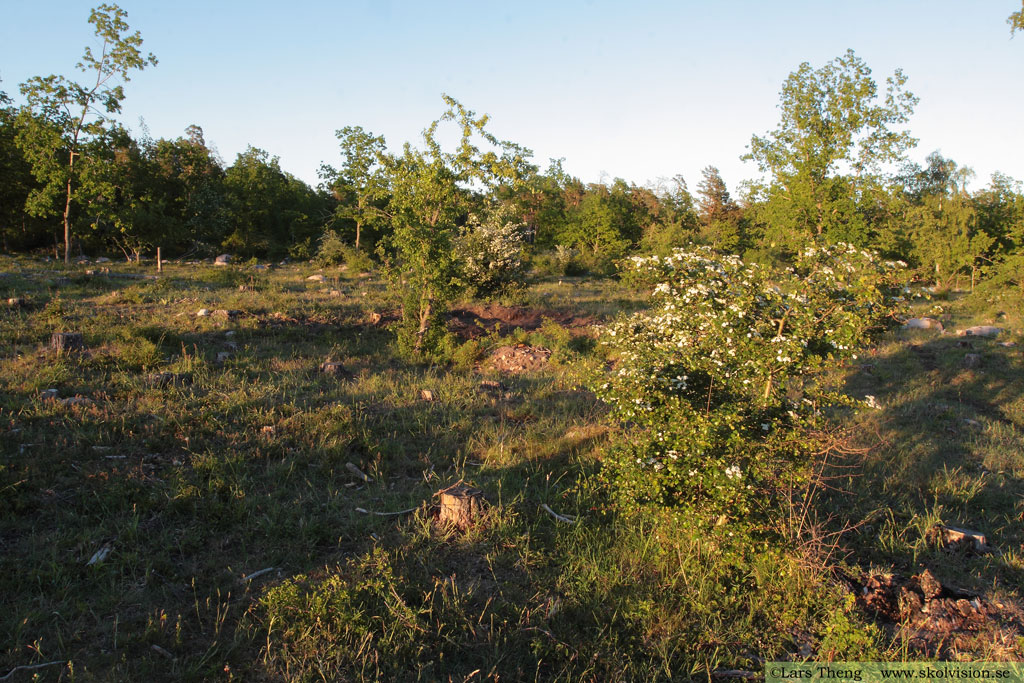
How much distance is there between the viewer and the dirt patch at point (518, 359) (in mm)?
10094

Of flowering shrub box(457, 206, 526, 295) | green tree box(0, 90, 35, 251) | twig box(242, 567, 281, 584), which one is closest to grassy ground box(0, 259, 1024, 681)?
twig box(242, 567, 281, 584)

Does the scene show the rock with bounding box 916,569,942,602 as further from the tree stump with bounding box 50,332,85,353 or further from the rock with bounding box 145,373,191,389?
the tree stump with bounding box 50,332,85,353

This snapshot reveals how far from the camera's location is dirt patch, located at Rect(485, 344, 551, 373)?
33.1 ft

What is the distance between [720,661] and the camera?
320 cm

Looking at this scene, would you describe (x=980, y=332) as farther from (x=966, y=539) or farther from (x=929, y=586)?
(x=929, y=586)

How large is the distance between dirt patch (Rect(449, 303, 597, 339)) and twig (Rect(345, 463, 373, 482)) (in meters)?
6.47

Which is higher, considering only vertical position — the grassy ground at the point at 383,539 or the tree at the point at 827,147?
the tree at the point at 827,147

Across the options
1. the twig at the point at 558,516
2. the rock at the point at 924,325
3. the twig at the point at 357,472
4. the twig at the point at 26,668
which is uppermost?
the rock at the point at 924,325

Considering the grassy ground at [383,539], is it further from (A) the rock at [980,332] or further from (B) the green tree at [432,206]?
(A) the rock at [980,332]

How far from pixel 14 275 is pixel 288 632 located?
15.8 m

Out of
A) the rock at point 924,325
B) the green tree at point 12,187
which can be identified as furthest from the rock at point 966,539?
the green tree at point 12,187

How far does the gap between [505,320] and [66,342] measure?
28.0ft

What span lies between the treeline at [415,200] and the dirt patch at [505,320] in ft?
6.90

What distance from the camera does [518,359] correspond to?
34.2 ft
